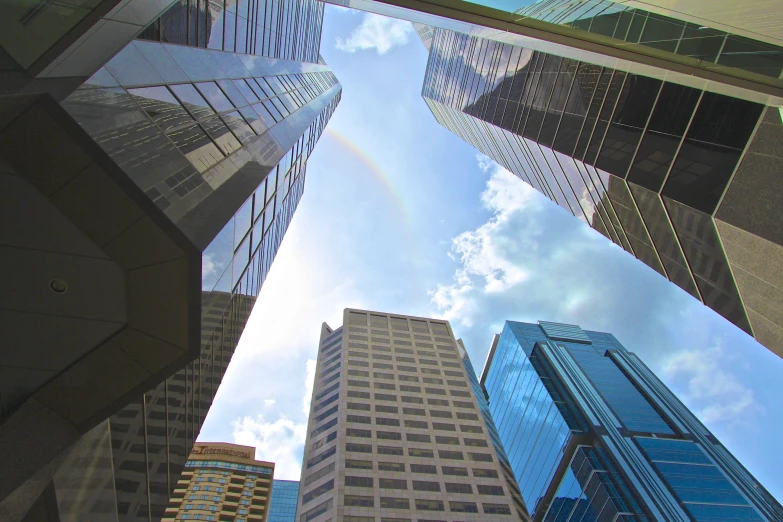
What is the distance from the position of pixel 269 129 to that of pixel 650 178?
1436 centimetres

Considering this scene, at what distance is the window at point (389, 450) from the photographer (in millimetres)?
65694

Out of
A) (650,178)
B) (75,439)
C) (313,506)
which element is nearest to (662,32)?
(650,178)

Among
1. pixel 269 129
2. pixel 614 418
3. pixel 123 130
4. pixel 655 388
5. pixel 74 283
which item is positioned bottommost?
pixel 74 283

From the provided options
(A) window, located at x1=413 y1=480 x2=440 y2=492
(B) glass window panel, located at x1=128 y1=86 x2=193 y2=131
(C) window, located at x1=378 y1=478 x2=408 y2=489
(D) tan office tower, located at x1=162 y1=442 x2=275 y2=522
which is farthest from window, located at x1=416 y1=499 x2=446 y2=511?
(D) tan office tower, located at x1=162 y1=442 x2=275 y2=522

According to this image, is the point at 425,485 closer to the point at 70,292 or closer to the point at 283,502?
the point at 70,292

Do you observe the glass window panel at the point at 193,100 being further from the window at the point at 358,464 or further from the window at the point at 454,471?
the window at the point at 454,471

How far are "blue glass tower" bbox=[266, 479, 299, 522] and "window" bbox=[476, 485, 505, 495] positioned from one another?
120m

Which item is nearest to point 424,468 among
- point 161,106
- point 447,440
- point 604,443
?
point 447,440

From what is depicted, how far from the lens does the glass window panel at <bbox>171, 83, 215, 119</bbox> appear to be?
1163cm

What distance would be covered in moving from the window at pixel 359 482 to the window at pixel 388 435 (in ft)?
27.0

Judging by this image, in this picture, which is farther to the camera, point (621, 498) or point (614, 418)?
point (614, 418)

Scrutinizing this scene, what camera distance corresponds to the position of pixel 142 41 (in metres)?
10.8

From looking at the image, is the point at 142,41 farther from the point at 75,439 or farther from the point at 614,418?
the point at 614,418

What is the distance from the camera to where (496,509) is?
58875 mm
